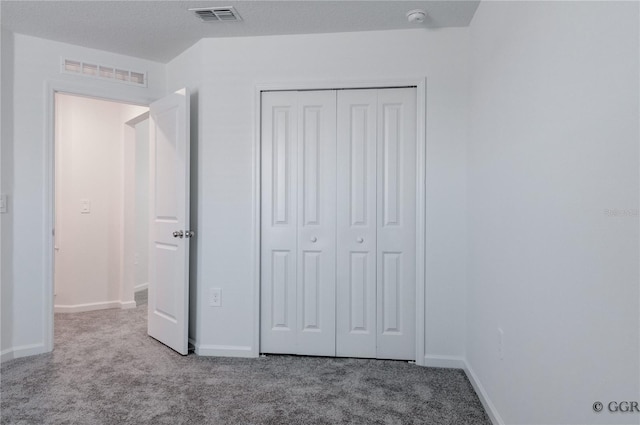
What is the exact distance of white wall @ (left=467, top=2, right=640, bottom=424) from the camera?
1.00m

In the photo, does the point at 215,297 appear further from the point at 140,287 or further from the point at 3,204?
the point at 140,287

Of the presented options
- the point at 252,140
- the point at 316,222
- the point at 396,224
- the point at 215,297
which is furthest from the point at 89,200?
the point at 396,224

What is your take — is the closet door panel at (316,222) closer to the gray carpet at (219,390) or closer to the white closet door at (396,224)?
the gray carpet at (219,390)

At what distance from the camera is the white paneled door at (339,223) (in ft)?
9.34

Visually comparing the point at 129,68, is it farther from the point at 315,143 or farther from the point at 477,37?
the point at 477,37

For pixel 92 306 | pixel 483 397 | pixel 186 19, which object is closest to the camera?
pixel 483 397

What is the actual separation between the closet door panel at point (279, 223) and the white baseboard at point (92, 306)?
2155 mm

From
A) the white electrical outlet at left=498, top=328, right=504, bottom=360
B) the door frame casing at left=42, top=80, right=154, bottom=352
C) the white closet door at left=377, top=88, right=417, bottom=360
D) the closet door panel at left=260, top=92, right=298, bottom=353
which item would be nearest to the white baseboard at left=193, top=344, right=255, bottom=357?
the closet door panel at left=260, top=92, right=298, bottom=353

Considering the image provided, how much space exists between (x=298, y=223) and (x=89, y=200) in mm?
2668

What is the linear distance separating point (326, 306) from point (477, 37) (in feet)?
6.71

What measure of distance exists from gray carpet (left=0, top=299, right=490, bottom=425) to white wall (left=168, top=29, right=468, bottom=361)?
0.98 feet

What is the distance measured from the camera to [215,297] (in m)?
3.00

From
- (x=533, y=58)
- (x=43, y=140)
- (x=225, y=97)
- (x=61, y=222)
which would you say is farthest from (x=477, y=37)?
(x=61, y=222)

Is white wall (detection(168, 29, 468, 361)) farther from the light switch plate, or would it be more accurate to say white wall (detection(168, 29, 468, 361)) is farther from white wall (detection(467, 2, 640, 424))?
the light switch plate
